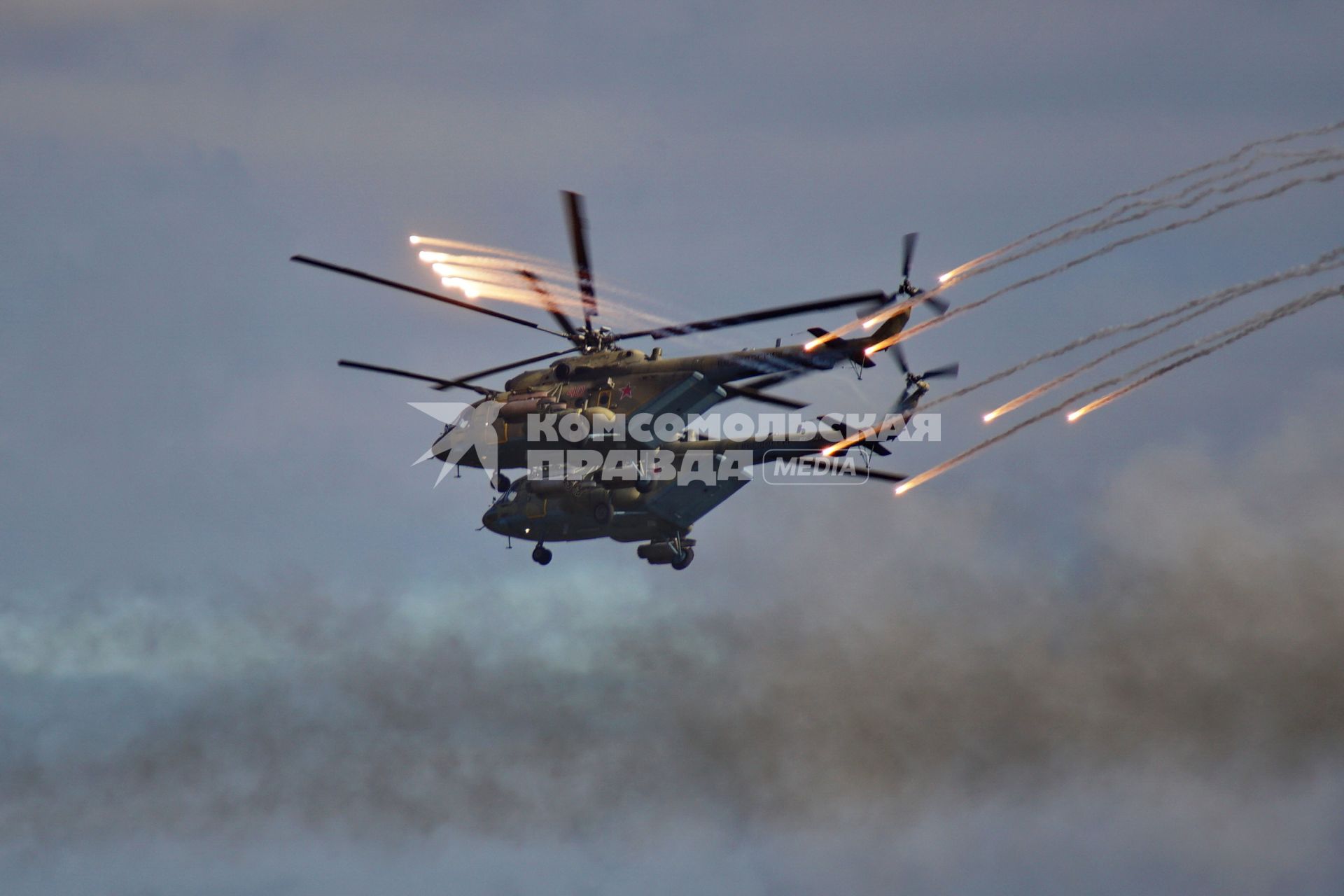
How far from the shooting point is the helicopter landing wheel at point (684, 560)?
64.5 metres

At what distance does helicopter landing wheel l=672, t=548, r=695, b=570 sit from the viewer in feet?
212

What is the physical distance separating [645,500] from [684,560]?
3539 mm

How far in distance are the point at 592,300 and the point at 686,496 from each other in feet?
29.6

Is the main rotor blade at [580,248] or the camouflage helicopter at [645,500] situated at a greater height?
the main rotor blade at [580,248]

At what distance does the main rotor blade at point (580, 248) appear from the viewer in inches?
2100

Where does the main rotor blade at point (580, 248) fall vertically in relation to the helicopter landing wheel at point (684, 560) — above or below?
above

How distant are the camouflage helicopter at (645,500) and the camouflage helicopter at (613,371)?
1.59 m

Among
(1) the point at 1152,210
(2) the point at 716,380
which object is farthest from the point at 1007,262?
(2) the point at 716,380

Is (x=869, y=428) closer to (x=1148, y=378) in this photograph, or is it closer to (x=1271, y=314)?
(x=1148, y=378)

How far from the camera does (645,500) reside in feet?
205

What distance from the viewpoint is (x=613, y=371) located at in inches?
2371

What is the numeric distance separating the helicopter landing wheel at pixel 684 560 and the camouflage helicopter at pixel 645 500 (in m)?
0.03

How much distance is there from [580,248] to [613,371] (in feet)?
20.1

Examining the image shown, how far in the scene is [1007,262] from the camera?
47.1 meters
